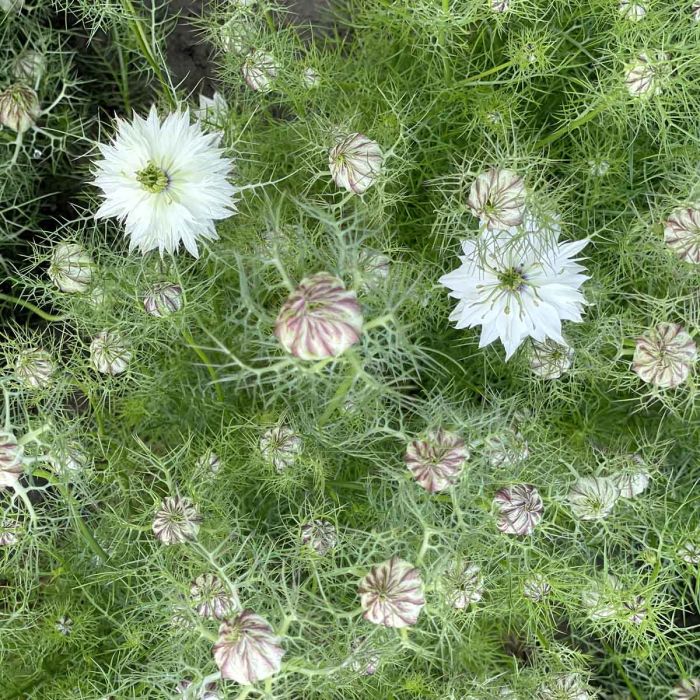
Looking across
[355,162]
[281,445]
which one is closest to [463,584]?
[281,445]

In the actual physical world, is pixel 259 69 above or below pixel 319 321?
above

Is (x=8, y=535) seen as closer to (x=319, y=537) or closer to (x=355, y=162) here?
(x=319, y=537)

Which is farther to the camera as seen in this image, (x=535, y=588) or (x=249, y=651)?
(x=535, y=588)

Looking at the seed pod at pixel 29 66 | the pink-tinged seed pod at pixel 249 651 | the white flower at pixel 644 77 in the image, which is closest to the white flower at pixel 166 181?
the seed pod at pixel 29 66

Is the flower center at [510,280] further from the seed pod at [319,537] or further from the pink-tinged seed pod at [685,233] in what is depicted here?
the seed pod at [319,537]

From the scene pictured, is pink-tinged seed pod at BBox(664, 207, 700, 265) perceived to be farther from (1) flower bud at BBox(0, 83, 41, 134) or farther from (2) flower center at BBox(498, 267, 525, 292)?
(1) flower bud at BBox(0, 83, 41, 134)
